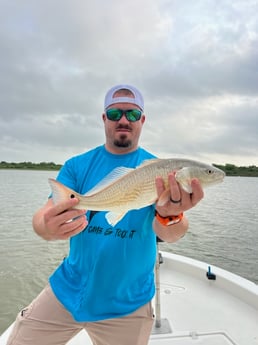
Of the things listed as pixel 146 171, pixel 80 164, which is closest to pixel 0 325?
pixel 80 164

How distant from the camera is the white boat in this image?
3.92m

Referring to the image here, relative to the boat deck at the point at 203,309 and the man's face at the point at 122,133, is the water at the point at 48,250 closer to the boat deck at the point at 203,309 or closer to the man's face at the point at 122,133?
the boat deck at the point at 203,309

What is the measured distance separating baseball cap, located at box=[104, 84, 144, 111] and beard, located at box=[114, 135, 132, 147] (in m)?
0.34

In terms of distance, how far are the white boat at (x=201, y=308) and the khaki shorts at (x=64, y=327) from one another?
3.51 feet

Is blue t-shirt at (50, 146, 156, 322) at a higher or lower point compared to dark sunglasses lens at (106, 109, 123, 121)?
lower

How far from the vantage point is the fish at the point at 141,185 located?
2361 mm

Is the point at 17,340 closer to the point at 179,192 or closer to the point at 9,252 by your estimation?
the point at 179,192

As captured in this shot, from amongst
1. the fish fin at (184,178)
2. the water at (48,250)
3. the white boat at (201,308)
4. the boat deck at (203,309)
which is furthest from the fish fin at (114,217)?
the water at (48,250)

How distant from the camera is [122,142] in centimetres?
273

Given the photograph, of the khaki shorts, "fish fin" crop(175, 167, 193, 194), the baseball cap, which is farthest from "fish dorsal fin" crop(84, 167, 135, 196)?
the khaki shorts

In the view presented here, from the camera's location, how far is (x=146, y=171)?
241 centimetres

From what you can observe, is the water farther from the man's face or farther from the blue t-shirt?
the man's face

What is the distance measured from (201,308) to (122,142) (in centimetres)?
333

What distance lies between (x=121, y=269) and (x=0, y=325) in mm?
5832
